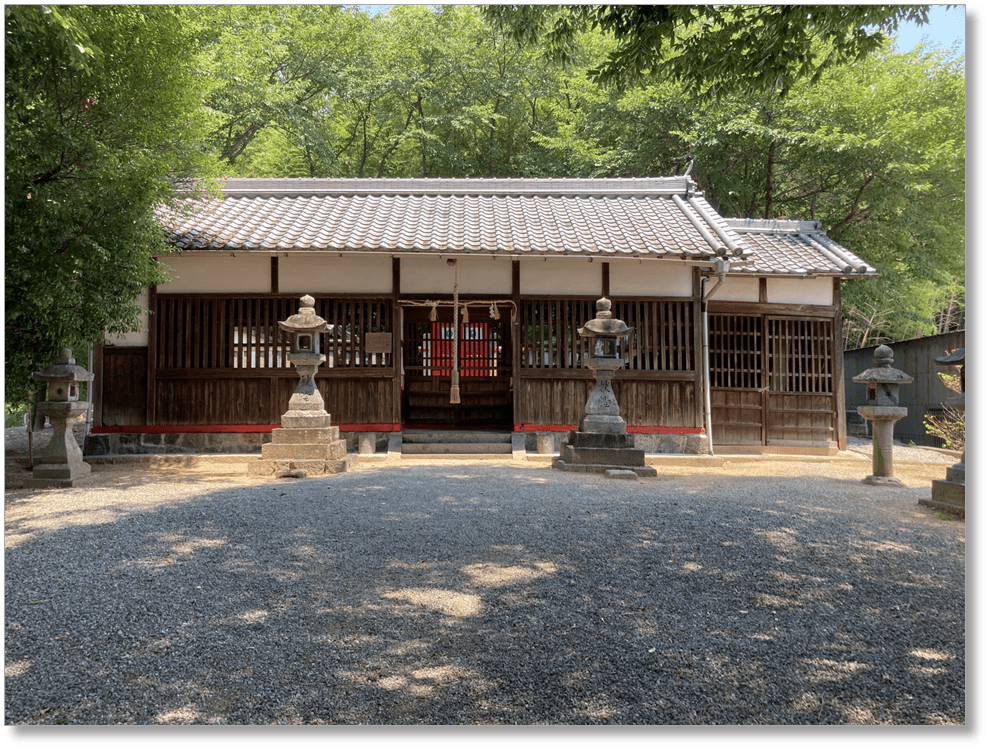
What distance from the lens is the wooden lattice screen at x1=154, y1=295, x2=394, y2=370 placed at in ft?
27.3

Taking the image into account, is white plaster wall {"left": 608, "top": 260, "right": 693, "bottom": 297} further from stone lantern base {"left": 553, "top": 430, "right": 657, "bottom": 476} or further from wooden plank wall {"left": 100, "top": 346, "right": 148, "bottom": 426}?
wooden plank wall {"left": 100, "top": 346, "right": 148, "bottom": 426}

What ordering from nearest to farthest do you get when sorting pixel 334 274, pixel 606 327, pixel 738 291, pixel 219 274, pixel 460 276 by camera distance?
pixel 606 327 < pixel 219 274 < pixel 334 274 < pixel 460 276 < pixel 738 291

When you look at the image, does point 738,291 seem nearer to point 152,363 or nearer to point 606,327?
point 606,327

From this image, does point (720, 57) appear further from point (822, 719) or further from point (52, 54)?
point (52, 54)

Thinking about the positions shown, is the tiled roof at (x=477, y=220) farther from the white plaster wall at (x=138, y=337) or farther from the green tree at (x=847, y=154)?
the green tree at (x=847, y=154)

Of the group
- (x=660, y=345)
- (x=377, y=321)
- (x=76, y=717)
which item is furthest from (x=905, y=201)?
(x=76, y=717)

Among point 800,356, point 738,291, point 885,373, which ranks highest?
point 738,291

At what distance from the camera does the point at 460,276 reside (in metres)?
8.81

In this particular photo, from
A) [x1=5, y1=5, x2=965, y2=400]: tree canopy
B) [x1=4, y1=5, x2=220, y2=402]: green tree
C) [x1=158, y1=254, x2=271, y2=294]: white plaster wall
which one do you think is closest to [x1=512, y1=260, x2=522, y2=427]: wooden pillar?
[x1=5, y1=5, x2=965, y2=400]: tree canopy

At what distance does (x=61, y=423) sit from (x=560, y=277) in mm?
6648

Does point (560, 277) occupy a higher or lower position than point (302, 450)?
higher

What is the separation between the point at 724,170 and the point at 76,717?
14.6 meters

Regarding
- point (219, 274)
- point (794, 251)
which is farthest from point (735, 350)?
point (219, 274)

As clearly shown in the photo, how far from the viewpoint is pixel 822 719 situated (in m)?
2.04
